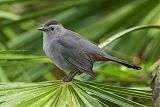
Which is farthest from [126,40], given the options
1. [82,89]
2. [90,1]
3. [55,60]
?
[82,89]

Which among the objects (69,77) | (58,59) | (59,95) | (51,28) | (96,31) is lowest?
(59,95)

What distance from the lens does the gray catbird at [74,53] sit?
8.24 ft

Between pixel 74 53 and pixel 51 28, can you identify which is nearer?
pixel 74 53

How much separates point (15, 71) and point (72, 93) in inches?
67.0

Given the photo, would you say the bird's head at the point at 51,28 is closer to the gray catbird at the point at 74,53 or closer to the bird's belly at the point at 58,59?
the gray catbird at the point at 74,53

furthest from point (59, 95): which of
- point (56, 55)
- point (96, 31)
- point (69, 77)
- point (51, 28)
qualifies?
point (96, 31)

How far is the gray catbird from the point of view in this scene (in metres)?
2.51

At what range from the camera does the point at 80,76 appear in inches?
103

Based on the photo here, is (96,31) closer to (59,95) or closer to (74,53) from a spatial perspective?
(74,53)

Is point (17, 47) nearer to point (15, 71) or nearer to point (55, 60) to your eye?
point (15, 71)

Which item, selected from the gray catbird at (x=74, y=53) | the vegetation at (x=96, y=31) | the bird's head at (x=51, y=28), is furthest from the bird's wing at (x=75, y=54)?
the vegetation at (x=96, y=31)

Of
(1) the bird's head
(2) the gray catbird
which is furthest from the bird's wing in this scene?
(1) the bird's head

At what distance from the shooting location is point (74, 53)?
2553mm

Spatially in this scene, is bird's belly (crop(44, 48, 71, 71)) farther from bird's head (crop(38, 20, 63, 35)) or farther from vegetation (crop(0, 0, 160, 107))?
vegetation (crop(0, 0, 160, 107))
